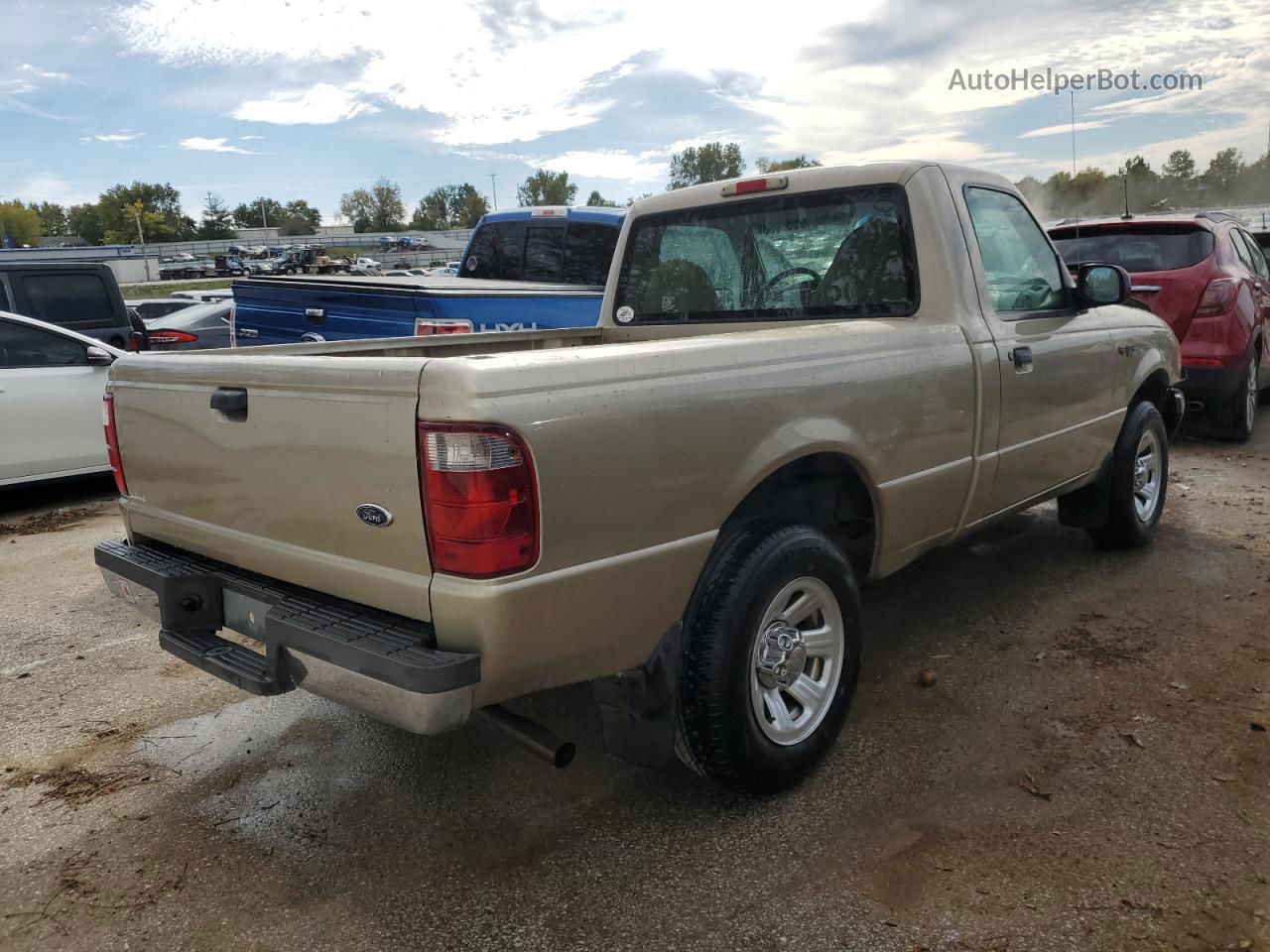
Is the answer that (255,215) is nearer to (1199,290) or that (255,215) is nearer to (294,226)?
(294,226)

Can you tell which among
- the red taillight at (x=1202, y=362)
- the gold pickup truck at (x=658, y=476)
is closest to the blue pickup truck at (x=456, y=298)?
the gold pickup truck at (x=658, y=476)

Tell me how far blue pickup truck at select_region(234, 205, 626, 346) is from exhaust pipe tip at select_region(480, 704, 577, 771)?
3.64 m

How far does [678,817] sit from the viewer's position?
113 inches

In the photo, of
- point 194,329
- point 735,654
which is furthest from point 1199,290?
point 194,329

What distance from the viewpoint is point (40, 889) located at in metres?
2.58

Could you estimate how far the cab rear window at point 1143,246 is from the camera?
A: 7.51m

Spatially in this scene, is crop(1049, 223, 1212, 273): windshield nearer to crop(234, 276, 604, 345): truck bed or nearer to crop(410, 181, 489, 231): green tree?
crop(234, 276, 604, 345): truck bed

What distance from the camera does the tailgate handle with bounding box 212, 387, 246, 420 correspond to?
8.51 feet

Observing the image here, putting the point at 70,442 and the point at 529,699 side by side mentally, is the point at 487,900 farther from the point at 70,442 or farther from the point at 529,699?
the point at 70,442

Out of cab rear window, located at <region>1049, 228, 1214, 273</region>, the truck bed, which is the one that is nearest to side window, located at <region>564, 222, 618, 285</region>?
the truck bed

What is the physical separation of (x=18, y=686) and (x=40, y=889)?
1638 millimetres

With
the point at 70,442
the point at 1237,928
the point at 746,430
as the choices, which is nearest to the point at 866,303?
the point at 746,430

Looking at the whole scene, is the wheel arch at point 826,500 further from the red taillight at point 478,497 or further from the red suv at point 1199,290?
the red suv at point 1199,290

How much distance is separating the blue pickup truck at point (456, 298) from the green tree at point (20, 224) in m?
125
